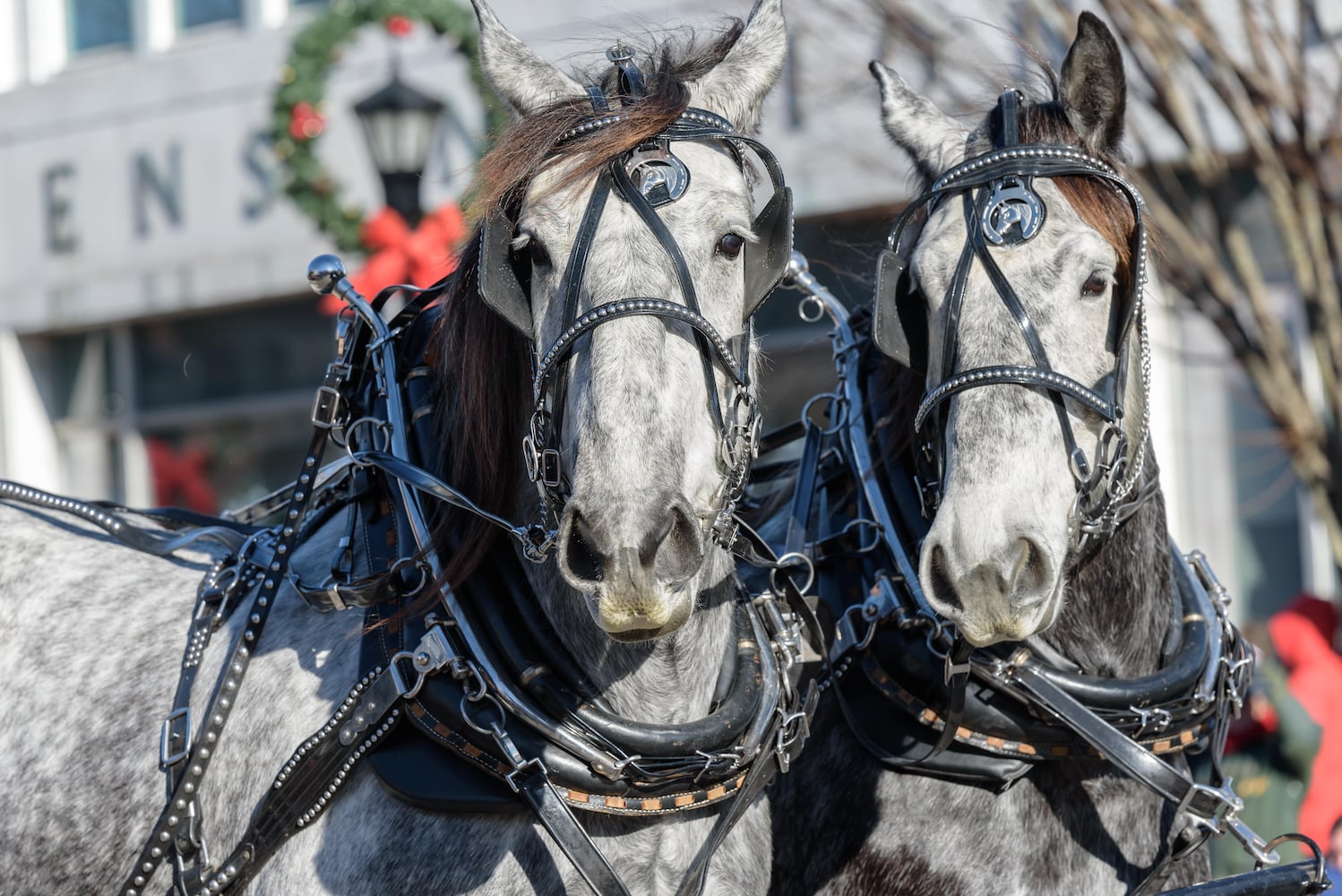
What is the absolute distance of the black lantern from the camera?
607cm

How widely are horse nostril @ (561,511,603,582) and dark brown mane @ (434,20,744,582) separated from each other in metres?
0.42

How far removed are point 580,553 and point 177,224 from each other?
30.4 ft

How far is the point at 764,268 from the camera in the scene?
7.50ft

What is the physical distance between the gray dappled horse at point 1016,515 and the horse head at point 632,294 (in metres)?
0.41

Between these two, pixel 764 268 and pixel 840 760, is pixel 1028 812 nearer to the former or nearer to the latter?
pixel 840 760

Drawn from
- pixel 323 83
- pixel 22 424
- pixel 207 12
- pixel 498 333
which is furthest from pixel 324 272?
pixel 22 424

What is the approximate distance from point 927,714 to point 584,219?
1.20 m

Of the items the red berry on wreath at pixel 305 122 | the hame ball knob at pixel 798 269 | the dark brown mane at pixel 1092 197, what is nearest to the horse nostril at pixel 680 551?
the dark brown mane at pixel 1092 197

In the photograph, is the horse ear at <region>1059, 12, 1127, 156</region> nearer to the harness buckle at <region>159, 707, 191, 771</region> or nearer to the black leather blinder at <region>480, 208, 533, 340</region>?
the black leather blinder at <region>480, 208, 533, 340</region>

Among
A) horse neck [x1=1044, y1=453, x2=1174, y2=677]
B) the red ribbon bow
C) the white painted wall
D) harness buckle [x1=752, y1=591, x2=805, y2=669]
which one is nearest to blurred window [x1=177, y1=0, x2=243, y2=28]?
the white painted wall

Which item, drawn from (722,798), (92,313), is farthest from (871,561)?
(92,313)

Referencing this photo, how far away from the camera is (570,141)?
7.45 feet

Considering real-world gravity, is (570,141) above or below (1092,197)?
above

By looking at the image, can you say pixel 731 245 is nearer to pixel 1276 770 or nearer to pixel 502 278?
pixel 502 278
